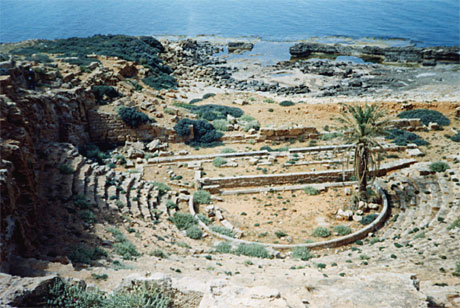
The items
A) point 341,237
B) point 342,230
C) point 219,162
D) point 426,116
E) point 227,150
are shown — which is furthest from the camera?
point 426,116

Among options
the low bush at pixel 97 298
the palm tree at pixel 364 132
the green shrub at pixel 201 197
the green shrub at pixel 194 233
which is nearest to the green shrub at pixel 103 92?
the green shrub at pixel 201 197

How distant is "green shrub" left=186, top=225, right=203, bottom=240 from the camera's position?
16016 mm

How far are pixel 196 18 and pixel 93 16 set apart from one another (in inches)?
1396

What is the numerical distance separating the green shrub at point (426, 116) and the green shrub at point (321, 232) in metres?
17.4

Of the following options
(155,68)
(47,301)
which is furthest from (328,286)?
(155,68)

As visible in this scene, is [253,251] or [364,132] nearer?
[253,251]

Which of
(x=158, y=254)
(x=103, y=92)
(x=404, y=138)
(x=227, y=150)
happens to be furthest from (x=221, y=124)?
(x=158, y=254)

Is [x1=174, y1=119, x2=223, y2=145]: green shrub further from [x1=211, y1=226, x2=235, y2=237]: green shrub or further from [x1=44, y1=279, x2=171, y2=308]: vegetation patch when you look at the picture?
[x1=44, y1=279, x2=171, y2=308]: vegetation patch

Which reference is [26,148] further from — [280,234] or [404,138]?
[404,138]

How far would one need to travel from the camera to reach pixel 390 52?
59.4 m

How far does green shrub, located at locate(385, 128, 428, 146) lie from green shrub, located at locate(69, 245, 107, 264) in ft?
68.3

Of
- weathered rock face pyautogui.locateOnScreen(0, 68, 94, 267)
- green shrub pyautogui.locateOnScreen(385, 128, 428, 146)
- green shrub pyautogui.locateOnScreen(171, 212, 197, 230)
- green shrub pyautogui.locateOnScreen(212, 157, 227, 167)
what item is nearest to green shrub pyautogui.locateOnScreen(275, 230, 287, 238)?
green shrub pyautogui.locateOnScreen(171, 212, 197, 230)

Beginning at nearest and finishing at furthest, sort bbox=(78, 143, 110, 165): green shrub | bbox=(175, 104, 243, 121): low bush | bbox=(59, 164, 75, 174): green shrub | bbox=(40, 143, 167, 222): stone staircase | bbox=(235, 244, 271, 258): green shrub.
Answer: bbox=(235, 244, 271, 258): green shrub < bbox=(40, 143, 167, 222): stone staircase < bbox=(59, 164, 75, 174): green shrub < bbox=(78, 143, 110, 165): green shrub < bbox=(175, 104, 243, 121): low bush

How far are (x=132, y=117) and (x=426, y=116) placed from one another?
23279 mm
